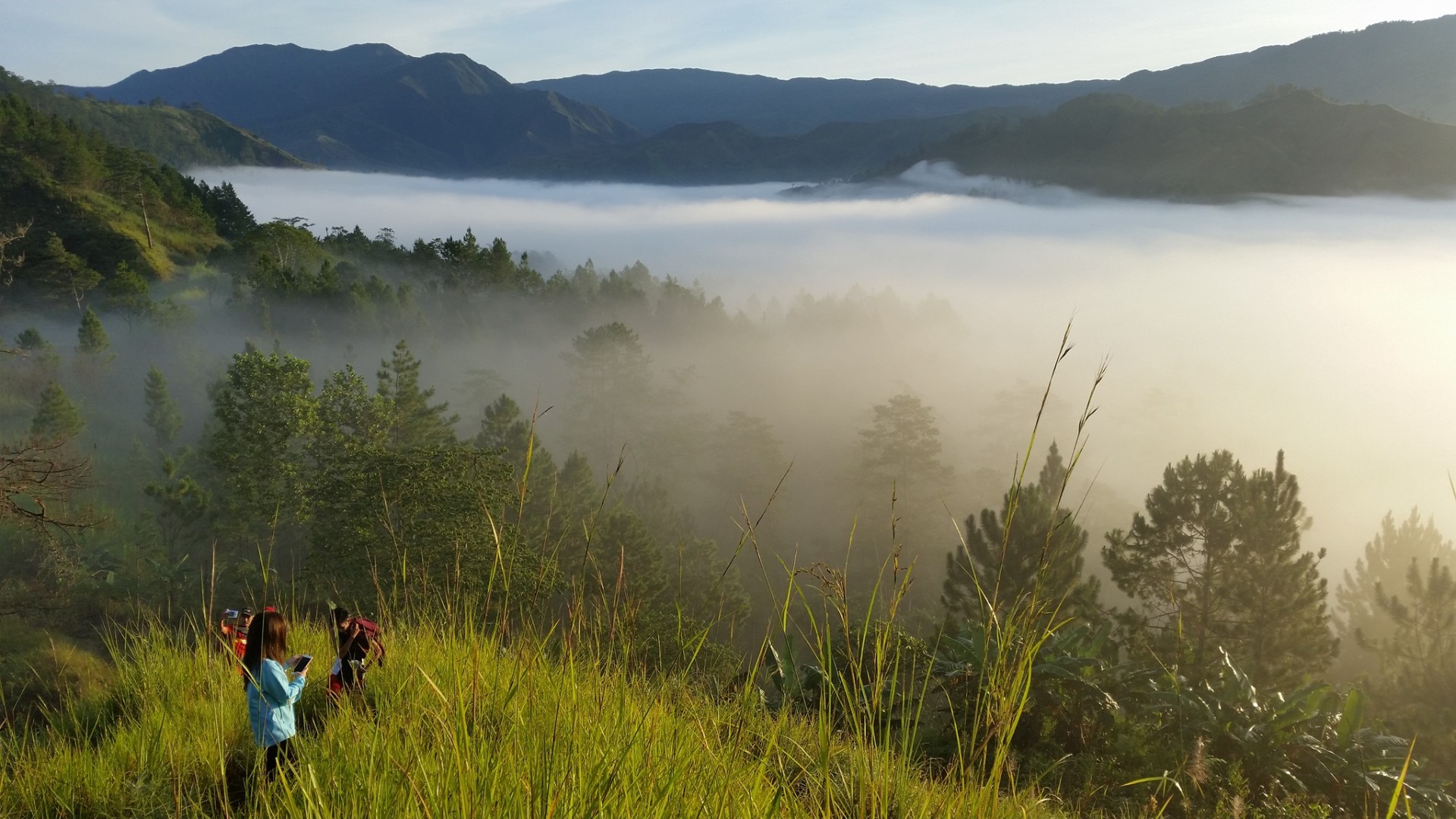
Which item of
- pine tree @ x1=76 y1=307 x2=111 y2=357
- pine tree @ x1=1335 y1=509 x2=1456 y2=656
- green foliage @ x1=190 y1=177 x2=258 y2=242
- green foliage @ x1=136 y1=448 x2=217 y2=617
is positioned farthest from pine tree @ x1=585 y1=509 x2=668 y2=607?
green foliage @ x1=190 y1=177 x2=258 y2=242

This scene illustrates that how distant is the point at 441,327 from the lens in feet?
255

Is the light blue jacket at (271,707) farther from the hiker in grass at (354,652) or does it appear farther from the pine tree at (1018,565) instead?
the pine tree at (1018,565)

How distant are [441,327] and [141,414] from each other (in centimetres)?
2562

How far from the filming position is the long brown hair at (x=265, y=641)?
3.47 m

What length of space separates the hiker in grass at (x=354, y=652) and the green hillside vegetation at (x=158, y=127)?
12909 centimetres

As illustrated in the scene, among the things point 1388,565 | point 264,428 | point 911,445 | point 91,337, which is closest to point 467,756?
point 264,428

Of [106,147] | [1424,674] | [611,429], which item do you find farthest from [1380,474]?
[106,147]

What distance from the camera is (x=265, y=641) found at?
3.47 meters

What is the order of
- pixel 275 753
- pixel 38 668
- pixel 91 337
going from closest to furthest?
pixel 275 753
pixel 38 668
pixel 91 337

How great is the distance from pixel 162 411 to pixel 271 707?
6362 cm

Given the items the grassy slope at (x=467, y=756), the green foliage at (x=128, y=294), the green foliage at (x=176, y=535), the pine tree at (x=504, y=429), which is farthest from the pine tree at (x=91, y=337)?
the grassy slope at (x=467, y=756)

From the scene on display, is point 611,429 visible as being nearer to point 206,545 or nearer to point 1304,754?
point 206,545

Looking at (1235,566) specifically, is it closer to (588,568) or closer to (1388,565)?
(588,568)

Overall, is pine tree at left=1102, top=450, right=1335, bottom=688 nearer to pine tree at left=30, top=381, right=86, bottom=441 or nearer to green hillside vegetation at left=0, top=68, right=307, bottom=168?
pine tree at left=30, top=381, right=86, bottom=441
